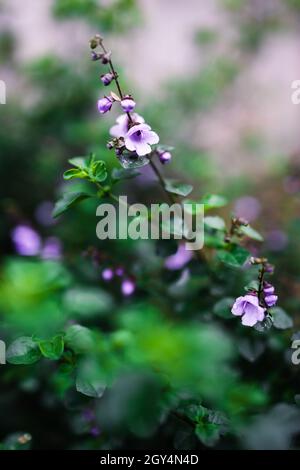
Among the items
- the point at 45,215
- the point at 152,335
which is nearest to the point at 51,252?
the point at 45,215

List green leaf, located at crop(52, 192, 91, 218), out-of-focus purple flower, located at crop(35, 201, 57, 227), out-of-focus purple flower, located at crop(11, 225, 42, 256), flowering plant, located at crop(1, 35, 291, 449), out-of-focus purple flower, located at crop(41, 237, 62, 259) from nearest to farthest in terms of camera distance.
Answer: flowering plant, located at crop(1, 35, 291, 449)
green leaf, located at crop(52, 192, 91, 218)
out-of-focus purple flower, located at crop(41, 237, 62, 259)
out-of-focus purple flower, located at crop(11, 225, 42, 256)
out-of-focus purple flower, located at crop(35, 201, 57, 227)

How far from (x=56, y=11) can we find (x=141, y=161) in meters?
1.87

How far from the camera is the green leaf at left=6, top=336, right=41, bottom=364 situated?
1167 mm

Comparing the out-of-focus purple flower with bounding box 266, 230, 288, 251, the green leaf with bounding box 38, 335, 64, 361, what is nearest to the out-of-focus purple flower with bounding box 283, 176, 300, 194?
the out-of-focus purple flower with bounding box 266, 230, 288, 251

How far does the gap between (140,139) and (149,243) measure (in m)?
0.95

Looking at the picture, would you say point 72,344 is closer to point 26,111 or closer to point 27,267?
point 27,267

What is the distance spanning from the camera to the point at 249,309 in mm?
1188

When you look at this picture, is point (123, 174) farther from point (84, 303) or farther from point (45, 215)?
point (45, 215)

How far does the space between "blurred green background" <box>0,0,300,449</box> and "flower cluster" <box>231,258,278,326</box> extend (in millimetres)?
81

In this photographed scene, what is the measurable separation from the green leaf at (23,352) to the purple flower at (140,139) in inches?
22.4

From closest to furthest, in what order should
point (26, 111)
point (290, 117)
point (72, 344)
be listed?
point (72, 344)
point (26, 111)
point (290, 117)

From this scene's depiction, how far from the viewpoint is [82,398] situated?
135 cm

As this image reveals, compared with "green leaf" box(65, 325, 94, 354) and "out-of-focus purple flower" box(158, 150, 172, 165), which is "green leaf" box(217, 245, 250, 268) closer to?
"out-of-focus purple flower" box(158, 150, 172, 165)

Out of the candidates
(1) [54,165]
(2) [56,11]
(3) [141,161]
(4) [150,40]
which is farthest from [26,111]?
(3) [141,161]
